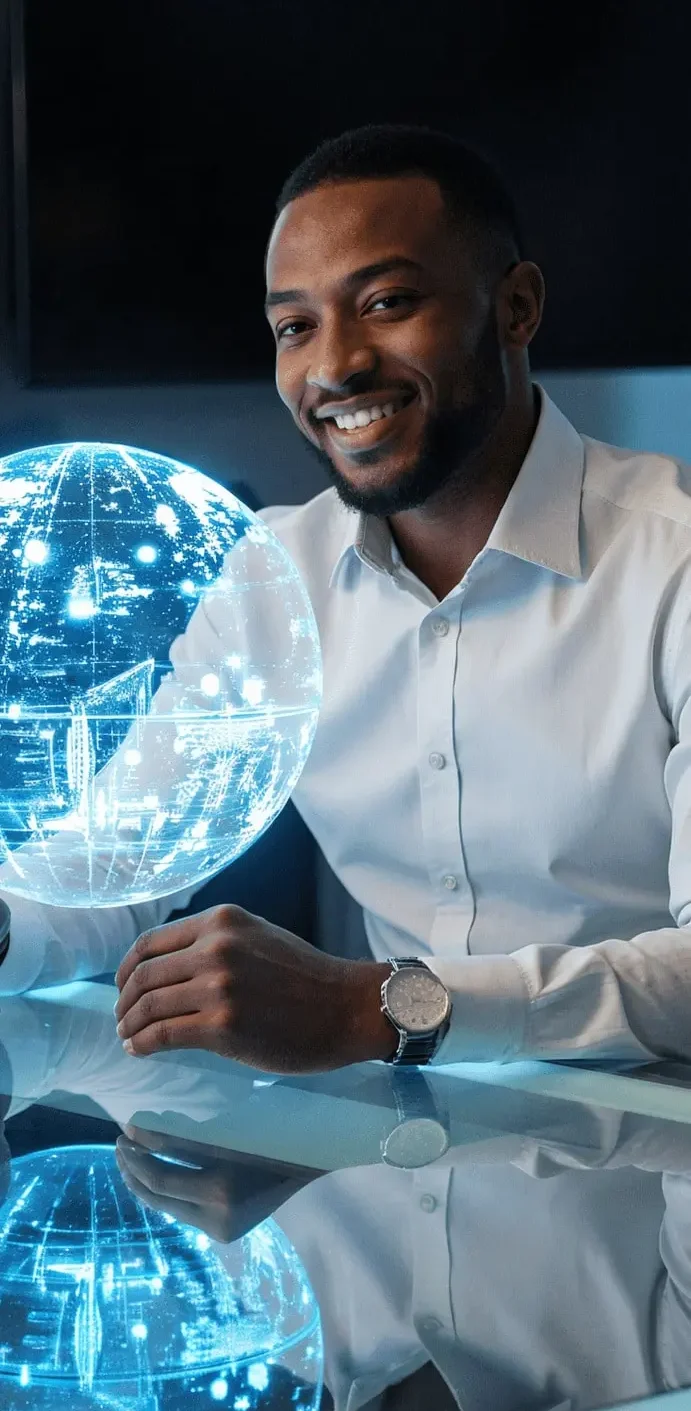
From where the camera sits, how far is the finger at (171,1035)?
3.97 feet

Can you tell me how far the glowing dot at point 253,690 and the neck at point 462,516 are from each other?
0.75 m

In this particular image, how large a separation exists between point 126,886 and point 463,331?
0.82 m

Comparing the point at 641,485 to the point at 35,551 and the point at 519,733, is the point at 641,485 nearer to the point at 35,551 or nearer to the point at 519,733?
the point at 519,733

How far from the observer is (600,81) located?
2.42 metres

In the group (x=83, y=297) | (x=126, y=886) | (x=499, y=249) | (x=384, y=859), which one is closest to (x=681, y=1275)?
(x=126, y=886)

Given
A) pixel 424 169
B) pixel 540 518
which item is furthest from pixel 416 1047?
pixel 424 169

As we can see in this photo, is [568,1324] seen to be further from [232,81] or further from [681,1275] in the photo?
[232,81]

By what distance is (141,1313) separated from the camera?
760 mm

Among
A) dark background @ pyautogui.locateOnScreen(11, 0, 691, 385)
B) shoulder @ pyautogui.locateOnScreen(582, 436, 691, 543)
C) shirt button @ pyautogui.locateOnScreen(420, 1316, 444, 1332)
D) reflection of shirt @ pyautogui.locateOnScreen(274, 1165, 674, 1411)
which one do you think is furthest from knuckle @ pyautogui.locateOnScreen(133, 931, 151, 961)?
dark background @ pyautogui.locateOnScreen(11, 0, 691, 385)

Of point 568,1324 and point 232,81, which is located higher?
point 232,81

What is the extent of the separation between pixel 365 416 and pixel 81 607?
0.76m

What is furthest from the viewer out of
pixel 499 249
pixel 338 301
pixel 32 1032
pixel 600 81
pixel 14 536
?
pixel 600 81

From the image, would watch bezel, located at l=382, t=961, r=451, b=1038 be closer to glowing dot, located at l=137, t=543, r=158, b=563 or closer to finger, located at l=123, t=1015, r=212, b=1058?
finger, located at l=123, t=1015, r=212, b=1058

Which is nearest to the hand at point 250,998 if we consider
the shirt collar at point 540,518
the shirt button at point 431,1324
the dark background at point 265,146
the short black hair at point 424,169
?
the shirt button at point 431,1324
